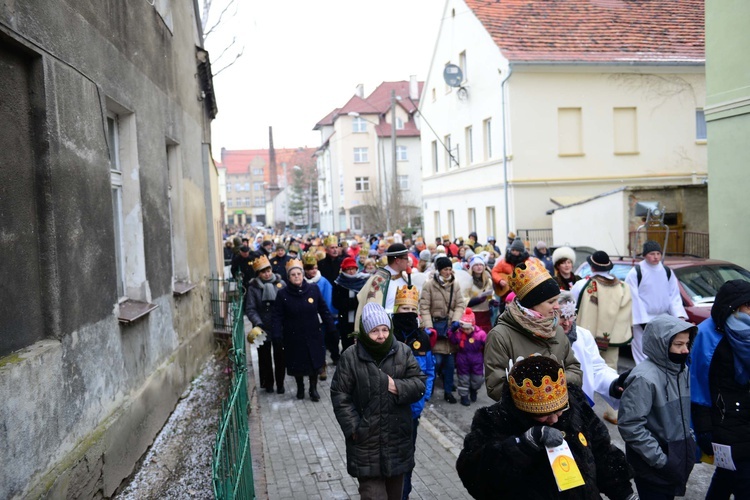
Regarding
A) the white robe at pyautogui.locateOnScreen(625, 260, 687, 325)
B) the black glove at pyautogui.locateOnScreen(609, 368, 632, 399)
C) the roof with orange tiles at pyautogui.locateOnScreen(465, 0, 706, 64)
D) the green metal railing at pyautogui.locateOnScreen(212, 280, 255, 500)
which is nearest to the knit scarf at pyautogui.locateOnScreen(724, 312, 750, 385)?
the black glove at pyautogui.locateOnScreen(609, 368, 632, 399)

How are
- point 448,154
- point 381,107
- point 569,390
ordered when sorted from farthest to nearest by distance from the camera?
point 381,107, point 448,154, point 569,390

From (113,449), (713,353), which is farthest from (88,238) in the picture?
(713,353)

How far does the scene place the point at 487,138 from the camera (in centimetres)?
2648

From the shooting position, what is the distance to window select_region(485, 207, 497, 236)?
87.0ft

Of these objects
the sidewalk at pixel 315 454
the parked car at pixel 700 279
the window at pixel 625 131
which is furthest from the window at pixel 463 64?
the sidewalk at pixel 315 454

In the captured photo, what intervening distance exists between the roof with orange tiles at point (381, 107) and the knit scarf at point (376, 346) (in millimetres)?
49568

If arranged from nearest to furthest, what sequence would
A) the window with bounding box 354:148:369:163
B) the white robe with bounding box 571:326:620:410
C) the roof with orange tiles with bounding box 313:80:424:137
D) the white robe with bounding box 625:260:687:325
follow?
the white robe with bounding box 571:326:620:410 → the white robe with bounding box 625:260:687:325 → the roof with orange tiles with bounding box 313:80:424:137 → the window with bounding box 354:148:369:163

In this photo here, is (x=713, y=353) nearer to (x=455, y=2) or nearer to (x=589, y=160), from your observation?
(x=589, y=160)

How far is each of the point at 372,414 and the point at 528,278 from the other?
4.53 ft

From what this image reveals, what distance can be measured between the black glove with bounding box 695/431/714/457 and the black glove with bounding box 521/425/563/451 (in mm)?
2191

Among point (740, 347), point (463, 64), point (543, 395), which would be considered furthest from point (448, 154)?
point (543, 395)

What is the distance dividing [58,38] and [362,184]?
5616cm

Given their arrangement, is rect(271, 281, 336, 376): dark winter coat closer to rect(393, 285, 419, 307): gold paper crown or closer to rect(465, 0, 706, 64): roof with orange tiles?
rect(393, 285, 419, 307): gold paper crown

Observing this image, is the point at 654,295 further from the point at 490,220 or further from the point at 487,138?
the point at 487,138
